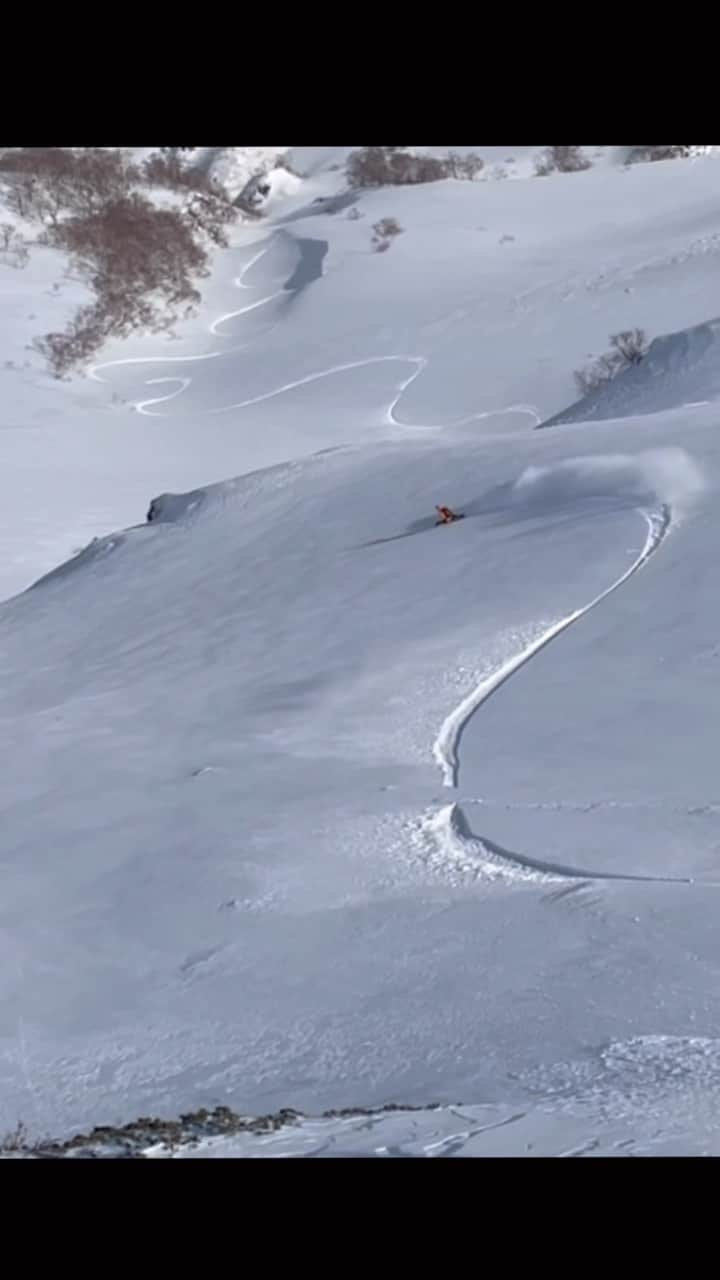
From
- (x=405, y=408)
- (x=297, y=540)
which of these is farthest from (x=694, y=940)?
(x=405, y=408)

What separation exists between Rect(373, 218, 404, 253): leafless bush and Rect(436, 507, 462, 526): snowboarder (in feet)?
58.3

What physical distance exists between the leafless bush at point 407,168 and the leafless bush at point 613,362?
1400 centimetres

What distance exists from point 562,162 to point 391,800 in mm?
29477

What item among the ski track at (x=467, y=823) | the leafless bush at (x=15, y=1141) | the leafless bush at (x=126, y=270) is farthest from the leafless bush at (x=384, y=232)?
the leafless bush at (x=15, y=1141)

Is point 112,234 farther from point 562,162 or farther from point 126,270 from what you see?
point 562,162

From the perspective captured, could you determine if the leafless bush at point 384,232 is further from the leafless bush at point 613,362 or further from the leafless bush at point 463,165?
the leafless bush at point 613,362

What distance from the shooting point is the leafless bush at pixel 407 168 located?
3281cm

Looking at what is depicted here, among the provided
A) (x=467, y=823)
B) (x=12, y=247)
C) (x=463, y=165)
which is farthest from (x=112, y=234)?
(x=467, y=823)

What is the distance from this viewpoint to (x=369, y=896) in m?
4.64

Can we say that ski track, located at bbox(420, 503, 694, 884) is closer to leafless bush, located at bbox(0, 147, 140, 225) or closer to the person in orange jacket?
the person in orange jacket

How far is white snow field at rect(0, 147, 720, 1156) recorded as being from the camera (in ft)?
11.6

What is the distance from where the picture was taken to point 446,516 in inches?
378

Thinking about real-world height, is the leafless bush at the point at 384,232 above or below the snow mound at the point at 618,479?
above
